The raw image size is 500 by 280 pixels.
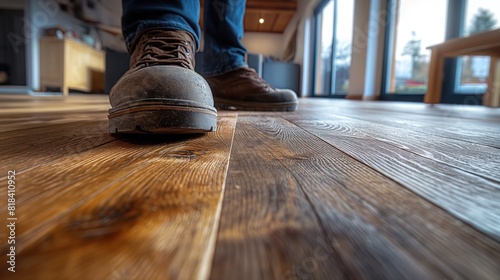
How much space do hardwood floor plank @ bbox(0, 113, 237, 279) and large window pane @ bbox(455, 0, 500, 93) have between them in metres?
2.52

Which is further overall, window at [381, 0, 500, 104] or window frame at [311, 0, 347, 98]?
window frame at [311, 0, 347, 98]

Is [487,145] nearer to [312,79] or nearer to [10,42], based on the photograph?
[312,79]

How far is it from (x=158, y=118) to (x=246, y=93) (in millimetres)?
603

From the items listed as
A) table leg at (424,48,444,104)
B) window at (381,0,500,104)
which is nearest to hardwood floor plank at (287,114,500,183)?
table leg at (424,48,444,104)

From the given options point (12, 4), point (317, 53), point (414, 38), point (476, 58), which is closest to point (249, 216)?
Result: point (476, 58)

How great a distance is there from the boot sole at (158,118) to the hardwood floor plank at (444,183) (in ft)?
0.63

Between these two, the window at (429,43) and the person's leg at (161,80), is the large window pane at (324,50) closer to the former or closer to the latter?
the window at (429,43)

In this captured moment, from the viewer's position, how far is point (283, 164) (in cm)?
30

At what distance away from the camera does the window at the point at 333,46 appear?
13.5ft

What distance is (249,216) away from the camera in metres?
0.17

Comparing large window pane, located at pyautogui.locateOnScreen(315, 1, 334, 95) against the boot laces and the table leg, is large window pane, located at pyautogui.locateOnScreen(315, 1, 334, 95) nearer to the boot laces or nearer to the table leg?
the table leg

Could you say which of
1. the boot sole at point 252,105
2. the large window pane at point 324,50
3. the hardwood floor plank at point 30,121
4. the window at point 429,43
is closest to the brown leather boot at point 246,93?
the boot sole at point 252,105

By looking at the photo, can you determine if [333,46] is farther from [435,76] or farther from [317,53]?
[435,76]

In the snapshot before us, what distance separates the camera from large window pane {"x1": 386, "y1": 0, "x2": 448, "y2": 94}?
2578mm
